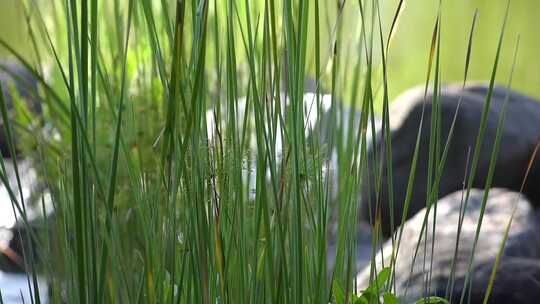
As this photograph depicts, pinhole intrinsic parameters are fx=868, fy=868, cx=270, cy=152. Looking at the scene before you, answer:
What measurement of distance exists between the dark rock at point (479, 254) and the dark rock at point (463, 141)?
35 centimetres

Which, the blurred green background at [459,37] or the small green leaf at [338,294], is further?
the blurred green background at [459,37]

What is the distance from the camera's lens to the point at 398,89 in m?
5.59

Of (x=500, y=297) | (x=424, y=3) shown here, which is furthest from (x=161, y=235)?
(x=424, y=3)

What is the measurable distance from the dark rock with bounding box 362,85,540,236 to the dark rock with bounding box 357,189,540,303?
0.35 m

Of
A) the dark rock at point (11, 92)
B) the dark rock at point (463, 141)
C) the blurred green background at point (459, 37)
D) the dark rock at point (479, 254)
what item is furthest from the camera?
the blurred green background at point (459, 37)

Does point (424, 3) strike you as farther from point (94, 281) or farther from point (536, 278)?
point (94, 281)

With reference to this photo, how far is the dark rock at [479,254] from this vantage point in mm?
1667

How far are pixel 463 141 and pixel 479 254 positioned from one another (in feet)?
3.16

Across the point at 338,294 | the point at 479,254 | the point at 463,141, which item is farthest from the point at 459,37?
the point at 338,294

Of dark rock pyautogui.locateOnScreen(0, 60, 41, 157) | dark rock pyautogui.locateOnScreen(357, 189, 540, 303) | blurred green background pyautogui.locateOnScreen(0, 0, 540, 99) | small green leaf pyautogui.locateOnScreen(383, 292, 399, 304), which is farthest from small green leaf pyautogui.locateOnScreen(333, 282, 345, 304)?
blurred green background pyautogui.locateOnScreen(0, 0, 540, 99)

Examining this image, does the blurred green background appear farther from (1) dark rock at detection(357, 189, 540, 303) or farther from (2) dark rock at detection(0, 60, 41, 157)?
(1) dark rock at detection(357, 189, 540, 303)

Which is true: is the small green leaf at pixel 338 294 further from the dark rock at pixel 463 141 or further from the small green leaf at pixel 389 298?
the dark rock at pixel 463 141

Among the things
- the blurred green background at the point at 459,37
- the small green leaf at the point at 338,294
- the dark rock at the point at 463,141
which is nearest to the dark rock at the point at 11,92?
the small green leaf at the point at 338,294

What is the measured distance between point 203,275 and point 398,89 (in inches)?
200
